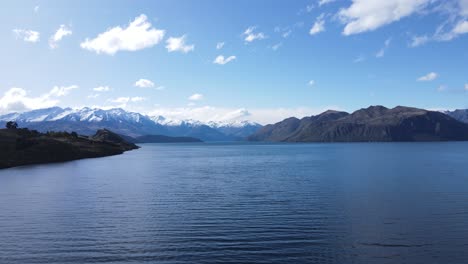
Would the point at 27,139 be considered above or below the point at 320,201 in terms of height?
above

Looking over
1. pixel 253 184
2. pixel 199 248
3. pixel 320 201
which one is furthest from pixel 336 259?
pixel 253 184

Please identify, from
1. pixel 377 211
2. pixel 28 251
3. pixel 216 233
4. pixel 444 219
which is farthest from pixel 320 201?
pixel 28 251

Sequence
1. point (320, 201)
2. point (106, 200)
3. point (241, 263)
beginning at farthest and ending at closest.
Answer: point (106, 200), point (320, 201), point (241, 263)

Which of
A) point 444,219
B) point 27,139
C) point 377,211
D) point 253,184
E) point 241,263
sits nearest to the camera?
point 241,263

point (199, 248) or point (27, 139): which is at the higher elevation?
point (27, 139)

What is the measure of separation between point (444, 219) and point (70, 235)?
47.9m

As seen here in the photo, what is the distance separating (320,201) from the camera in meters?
64.6

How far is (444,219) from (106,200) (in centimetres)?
5448

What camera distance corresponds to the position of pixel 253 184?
8938 cm

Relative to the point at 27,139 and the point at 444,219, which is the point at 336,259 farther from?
the point at 27,139

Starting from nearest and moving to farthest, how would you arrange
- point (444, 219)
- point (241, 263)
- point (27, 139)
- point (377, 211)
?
1. point (241, 263)
2. point (444, 219)
3. point (377, 211)
4. point (27, 139)

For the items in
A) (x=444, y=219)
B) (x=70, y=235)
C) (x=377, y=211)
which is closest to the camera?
(x=70, y=235)

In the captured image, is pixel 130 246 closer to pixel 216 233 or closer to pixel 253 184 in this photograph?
pixel 216 233

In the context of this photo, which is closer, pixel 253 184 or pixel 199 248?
pixel 199 248
